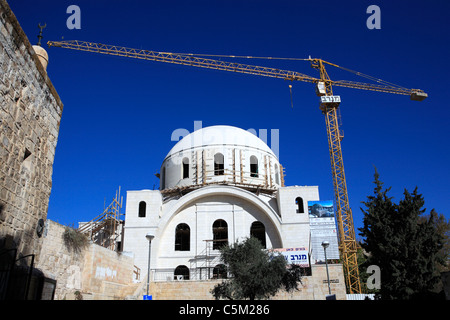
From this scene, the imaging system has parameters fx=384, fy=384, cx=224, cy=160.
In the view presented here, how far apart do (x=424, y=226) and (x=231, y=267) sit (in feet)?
28.8

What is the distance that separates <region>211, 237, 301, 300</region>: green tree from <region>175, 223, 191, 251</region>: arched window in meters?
10.8

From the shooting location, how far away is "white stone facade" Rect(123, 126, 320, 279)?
2681cm

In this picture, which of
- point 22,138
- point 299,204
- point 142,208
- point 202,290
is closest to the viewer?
point 22,138

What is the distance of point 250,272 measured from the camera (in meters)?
17.0

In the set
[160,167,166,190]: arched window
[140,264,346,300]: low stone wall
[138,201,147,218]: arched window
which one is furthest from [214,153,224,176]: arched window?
[140,264,346,300]: low stone wall

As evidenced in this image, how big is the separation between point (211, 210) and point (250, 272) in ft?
37.4

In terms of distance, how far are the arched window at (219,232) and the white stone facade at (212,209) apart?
3.0 inches

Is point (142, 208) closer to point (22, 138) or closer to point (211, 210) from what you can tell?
point (211, 210)

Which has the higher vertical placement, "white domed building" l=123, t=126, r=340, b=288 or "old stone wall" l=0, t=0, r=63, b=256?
"white domed building" l=123, t=126, r=340, b=288

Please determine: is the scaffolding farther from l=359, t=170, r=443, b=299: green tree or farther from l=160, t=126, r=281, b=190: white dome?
l=359, t=170, r=443, b=299: green tree

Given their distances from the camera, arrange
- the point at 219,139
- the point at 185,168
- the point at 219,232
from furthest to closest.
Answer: the point at 185,168, the point at 219,139, the point at 219,232

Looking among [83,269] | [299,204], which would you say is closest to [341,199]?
→ [299,204]
